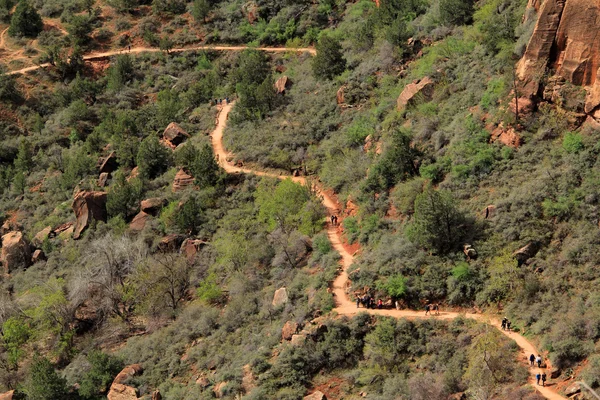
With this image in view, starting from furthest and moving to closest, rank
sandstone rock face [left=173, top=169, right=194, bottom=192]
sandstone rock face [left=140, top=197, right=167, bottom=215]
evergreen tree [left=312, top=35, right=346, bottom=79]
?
1. evergreen tree [left=312, top=35, right=346, bottom=79]
2. sandstone rock face [left=173, top=169, right=194, bottom=192]
3. sandstone rock face [left=140, top=197, right=167, bottom=215]

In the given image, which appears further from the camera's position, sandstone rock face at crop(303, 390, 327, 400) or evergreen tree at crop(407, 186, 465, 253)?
evergreen tree at crop(407, 186, 465, 253)

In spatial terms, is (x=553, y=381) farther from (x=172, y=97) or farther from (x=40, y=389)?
(x=172, y=97)

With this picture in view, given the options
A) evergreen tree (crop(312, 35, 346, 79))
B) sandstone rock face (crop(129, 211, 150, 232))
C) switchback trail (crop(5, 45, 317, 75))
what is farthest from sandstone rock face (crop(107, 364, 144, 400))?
switchback trail (crop(5, 45, 317, 75))

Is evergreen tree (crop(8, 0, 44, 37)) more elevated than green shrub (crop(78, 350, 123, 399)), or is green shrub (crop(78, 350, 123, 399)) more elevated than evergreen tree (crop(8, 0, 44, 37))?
evergreen tree (crop(8, 0, 44, 37))

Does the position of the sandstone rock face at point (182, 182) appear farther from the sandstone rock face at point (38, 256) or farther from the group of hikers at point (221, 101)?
the group of hikers at point (221, 101)

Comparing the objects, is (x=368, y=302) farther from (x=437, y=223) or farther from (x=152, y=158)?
(x=152, y=158)

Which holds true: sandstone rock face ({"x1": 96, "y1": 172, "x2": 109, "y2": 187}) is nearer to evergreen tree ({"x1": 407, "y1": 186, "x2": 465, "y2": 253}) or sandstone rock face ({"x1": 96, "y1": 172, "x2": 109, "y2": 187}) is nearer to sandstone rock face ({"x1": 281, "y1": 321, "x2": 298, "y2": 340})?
sandstone rock face ({"x1": 281, "y1": 321, "x2": 298, "y2": 340})
